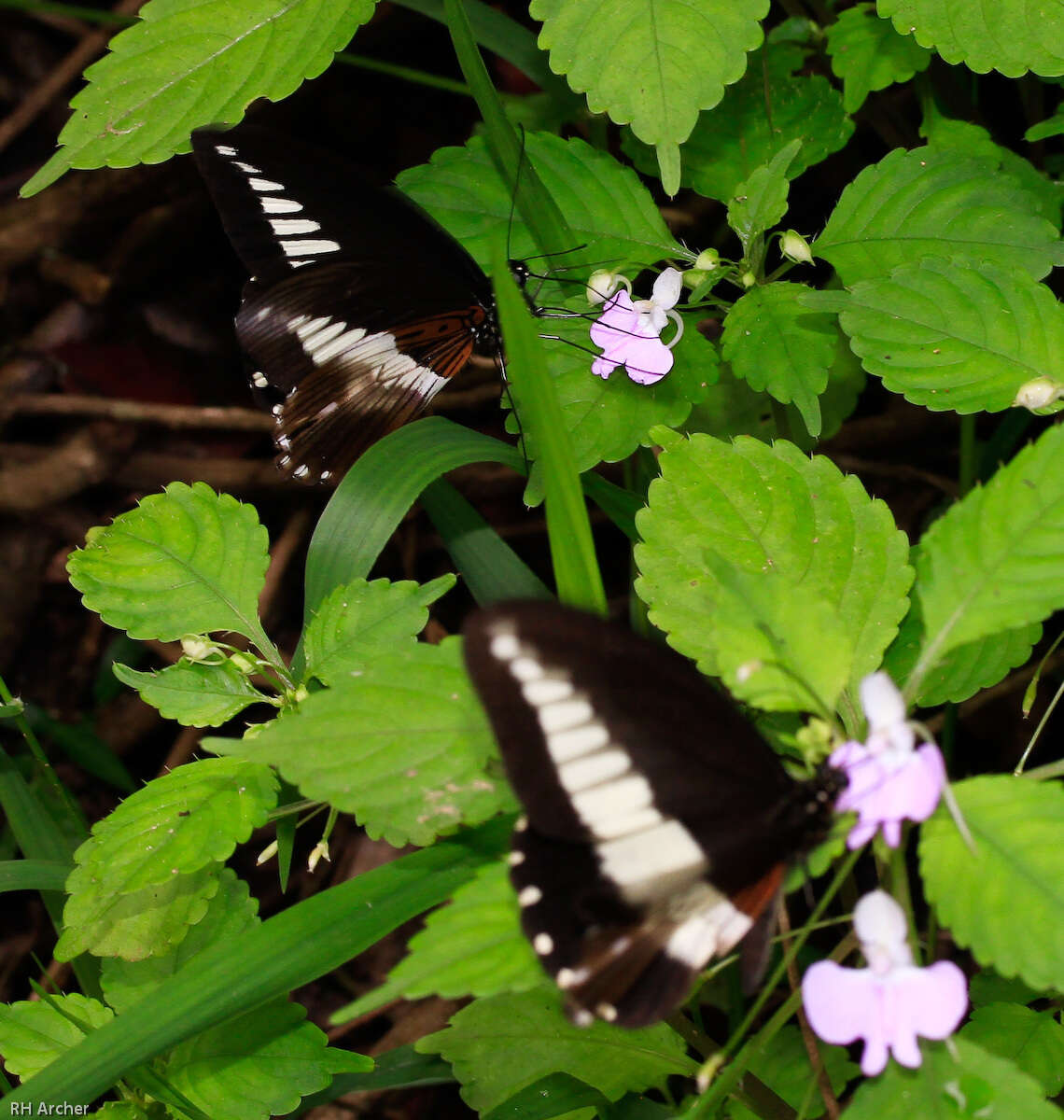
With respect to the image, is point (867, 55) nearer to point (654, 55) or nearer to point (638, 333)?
point (654, 55)

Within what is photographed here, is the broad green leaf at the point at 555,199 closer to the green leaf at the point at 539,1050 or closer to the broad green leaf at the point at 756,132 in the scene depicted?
the broad green leaf at the point at 756,132

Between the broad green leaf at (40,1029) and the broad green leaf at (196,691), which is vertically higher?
the broad green leaf at (196,691)

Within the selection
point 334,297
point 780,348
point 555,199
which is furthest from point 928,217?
point 334,297

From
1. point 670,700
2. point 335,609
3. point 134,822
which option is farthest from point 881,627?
point 134,822

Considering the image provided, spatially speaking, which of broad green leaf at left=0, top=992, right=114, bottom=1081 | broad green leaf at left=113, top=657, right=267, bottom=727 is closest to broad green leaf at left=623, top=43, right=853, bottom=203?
broad green leaf at left=113, top=657, right=267, bottom=727

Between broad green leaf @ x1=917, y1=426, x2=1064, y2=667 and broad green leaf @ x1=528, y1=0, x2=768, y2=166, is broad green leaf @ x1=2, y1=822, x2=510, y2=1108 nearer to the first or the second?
broad green leaf @ x1=917, y1=426, x2=1064, y2=667

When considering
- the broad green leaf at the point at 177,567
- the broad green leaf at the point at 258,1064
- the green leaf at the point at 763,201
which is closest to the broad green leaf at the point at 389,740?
the broad green leaf at the point at 177,567

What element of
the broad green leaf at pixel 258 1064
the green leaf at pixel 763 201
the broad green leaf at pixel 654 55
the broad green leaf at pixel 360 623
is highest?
the broad green leaf at pixel 654 55
